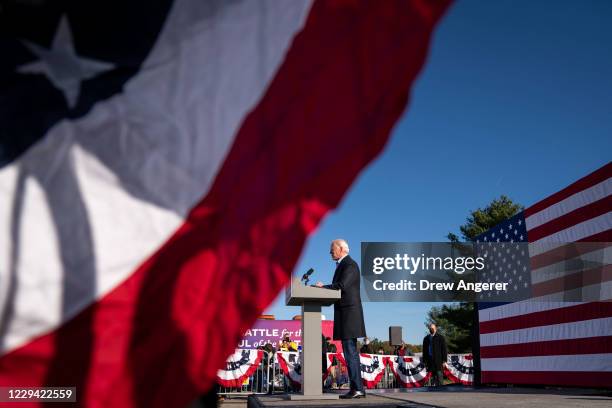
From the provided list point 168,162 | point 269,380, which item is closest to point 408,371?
point 269,380

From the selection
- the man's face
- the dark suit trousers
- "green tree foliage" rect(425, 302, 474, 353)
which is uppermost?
the man's face

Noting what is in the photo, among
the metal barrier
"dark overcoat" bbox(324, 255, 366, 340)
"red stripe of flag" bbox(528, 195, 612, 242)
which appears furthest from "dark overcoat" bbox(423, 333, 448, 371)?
"dark overcoat" bbox(324, 255, 366, 340)

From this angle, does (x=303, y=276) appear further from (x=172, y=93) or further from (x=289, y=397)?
(x=172, y=93)

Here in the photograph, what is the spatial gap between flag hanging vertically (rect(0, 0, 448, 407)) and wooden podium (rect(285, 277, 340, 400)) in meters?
3.58

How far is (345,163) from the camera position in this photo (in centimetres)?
132

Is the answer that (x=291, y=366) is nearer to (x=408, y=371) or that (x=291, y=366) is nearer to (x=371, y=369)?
(x=371, y=369)

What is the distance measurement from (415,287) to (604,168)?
525 centimetres

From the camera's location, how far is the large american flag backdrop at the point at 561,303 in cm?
771

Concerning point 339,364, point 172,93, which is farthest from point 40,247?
point 339,364

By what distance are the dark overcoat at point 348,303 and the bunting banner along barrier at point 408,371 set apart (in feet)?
31.0

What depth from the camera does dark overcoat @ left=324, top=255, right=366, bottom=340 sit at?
487 cm

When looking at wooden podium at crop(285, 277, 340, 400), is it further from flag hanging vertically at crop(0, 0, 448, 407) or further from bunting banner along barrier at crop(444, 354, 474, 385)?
bunting banner along barrier at crop(444, 354, 474, 385)

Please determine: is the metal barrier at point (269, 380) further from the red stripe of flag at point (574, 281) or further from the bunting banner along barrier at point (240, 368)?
the red stripe of flag at point (574, 281)

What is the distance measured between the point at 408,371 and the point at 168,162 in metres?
13.7
